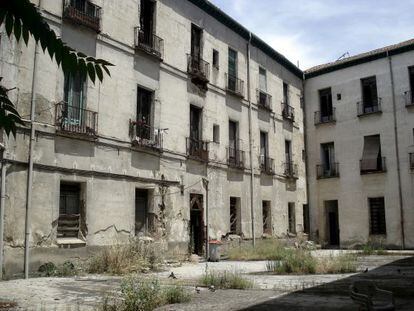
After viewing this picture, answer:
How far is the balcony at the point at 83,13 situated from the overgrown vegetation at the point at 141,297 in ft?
32.3

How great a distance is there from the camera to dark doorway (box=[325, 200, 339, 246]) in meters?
28.9

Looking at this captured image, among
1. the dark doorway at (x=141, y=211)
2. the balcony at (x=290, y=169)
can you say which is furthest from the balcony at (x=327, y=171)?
the dark doorway at (x=141, y=211)

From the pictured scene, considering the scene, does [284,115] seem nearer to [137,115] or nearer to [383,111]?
[383,111]

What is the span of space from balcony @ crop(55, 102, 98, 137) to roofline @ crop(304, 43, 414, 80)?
18.2m

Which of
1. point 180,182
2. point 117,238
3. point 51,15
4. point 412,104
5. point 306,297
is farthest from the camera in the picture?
A: point 412,104

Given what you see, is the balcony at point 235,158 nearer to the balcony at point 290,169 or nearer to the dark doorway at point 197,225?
the dark doorway at point 197,225

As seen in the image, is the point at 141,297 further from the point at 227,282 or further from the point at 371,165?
the point at 371,165

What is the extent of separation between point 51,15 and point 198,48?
8181 millimetres

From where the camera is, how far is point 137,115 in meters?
17.7

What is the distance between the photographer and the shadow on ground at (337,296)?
782cm

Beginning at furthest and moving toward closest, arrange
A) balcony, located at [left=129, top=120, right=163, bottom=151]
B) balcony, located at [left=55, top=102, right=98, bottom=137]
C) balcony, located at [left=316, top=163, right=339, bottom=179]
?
balcony, located at [left=316, top=163, right=339, bottom=179]
balcony, located at [left=129, top=120, right=163, bottom=151]
balcony, located at [left=55, top=102, right=98, bottom=137]

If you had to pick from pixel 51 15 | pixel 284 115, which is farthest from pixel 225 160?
pixel 51 15

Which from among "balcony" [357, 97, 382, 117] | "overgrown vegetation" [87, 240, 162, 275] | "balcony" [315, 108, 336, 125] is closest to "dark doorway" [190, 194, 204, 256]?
"overgrown vegetation" [87, 240, 162, 275]

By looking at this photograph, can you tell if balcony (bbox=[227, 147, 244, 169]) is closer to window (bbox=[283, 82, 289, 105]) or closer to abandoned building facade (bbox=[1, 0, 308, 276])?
abandoned building facade (bbox=[1, 0, 308, 276])
